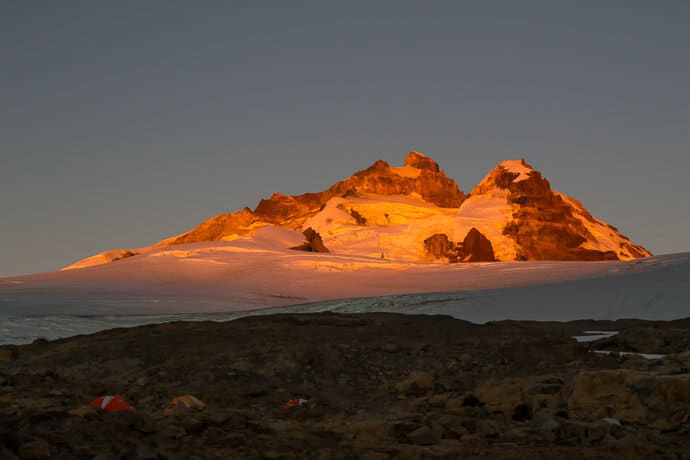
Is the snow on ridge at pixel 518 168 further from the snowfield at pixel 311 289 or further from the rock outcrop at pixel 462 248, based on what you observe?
the snowfield at pixel 311 289

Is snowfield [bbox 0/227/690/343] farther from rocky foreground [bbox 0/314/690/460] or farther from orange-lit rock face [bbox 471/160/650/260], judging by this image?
orange-lit rock face [bbox 471/160/650/260]

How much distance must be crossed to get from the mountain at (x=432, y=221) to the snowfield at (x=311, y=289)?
15825mm

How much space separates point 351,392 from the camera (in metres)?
15.6

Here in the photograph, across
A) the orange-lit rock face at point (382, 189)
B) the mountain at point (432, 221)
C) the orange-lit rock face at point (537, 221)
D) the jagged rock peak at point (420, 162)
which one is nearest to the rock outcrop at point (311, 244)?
the mountain at point (432, 221)

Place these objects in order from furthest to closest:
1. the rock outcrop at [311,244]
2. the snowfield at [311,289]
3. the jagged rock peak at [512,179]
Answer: the jagged rock peak at [512,179]
the rock outcrop at [311,244]
the snowfield at [311,289]

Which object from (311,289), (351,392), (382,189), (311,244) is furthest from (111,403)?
(382,189)

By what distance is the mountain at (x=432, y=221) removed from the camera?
98.8 metres

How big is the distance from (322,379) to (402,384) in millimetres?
2395

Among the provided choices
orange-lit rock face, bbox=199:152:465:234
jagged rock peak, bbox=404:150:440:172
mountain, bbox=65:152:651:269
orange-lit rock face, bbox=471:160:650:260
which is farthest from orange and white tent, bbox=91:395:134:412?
jagged rock peak, bbox=404:150:440:172

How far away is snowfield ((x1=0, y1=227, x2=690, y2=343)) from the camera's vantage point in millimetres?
→ 33719

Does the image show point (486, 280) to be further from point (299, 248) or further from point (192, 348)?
point (192, 348)

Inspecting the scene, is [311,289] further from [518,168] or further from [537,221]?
[518,168]

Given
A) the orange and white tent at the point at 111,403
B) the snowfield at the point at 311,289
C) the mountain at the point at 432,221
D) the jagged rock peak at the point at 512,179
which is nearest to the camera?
the orange and white tent at the point at 111,403

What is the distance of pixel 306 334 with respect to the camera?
74.4 ft
